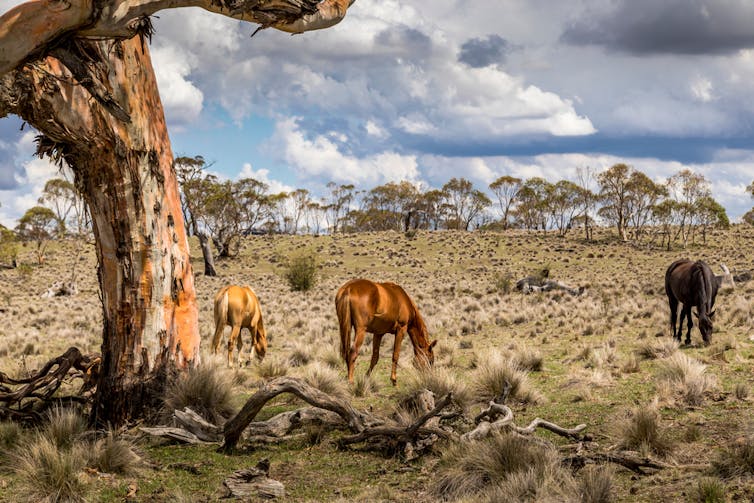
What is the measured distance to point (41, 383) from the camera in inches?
332

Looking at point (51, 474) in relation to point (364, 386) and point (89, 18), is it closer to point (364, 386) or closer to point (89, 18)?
point (89, 18)

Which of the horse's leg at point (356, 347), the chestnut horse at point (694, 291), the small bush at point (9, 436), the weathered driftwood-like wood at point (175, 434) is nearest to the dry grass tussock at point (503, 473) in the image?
the weathered driftwood-like wood at point (175, 434)

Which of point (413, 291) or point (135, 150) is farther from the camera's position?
point (413, 291)

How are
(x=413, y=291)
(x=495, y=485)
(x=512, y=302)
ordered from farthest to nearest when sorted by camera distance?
(x=413, y=291), (x=512, y=302), (x=495, y=485)

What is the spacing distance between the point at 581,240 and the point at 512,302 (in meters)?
48.7

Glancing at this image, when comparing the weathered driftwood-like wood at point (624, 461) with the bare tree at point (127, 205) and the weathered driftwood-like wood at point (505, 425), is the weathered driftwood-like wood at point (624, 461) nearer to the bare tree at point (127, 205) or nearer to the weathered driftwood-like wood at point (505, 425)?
the weathered driftwood-like wood at point (505, 425)

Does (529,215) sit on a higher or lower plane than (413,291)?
higher

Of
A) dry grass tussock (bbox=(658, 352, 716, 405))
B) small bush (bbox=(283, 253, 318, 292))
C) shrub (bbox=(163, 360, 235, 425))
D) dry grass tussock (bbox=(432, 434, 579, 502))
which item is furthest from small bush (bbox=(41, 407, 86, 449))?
small bush (bbox=(283, 253, 318, 292))

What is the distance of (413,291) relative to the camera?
123 ft

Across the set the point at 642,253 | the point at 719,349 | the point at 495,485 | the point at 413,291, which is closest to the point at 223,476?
the point at 495,485

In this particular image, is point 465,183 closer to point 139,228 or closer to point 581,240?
point 581,240

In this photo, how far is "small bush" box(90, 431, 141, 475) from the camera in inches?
241

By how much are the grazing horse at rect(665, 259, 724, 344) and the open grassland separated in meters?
0.56

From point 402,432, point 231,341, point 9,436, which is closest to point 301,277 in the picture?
point 231,341
